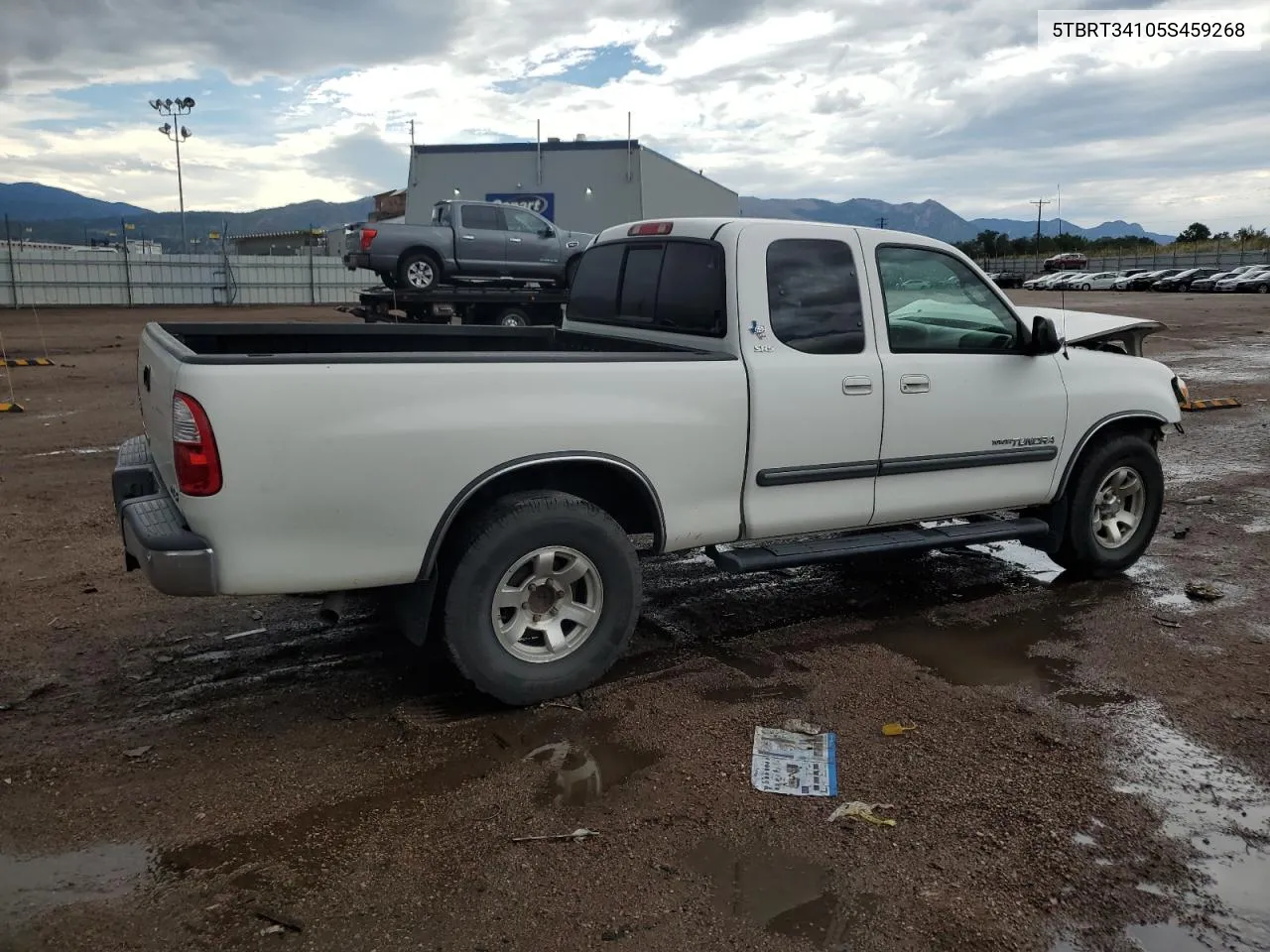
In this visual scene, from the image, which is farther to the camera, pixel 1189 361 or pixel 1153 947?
pixel 1189 361

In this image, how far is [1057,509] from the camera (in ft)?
19.2

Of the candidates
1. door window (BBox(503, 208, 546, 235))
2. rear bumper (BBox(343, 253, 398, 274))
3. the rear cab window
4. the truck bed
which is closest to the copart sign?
door window (BBox(503, 208, 546, 235))

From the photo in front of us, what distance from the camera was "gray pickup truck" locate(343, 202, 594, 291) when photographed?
17.4 metres

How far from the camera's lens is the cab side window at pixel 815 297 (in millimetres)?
4711

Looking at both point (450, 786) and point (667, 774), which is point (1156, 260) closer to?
point (667, 774)

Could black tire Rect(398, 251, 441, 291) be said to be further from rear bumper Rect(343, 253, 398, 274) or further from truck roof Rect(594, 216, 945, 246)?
truck roof Rect(594, 216, 945, 246)

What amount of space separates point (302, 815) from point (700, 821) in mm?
1319

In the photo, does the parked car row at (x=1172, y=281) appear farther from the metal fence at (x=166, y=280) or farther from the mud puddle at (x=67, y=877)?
the mud puddle at (x=67, y=877)

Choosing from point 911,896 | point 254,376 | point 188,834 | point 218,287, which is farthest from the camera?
point 218,287

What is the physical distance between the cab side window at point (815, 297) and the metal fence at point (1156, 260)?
69465mm

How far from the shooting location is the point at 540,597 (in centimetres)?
428

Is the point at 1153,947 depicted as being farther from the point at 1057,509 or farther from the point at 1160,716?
the point at 1057,509

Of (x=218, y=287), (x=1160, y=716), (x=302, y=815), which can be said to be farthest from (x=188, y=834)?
(x=218, y=287)

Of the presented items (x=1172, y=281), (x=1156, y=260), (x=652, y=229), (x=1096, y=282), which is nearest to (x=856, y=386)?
(x=652, y=229)
